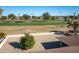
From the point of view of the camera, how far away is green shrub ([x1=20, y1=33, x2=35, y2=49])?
13.4 metres

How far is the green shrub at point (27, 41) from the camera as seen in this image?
13352 mm

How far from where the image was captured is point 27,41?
527 inches

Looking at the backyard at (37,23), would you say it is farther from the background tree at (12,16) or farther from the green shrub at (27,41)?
the green shrub at (27,41)

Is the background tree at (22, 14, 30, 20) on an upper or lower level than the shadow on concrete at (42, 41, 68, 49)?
upper

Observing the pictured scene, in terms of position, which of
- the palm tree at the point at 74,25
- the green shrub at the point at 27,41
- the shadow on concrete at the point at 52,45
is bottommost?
the shadow on concrete at the point at 52,45

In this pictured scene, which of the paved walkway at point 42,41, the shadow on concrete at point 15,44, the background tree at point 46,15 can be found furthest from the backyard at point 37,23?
the shadow on concrete at point 15,44

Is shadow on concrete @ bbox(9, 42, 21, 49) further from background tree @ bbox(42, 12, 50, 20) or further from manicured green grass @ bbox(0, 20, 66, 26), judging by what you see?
background tree @ bbox(42, 12, 50, 20)

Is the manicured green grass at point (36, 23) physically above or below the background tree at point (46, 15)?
below

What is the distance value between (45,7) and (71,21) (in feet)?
A: 2.75

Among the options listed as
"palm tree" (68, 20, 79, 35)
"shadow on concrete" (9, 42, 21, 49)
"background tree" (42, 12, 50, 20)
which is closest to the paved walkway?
"shadow on concrete" (9, 42, 21, 49)

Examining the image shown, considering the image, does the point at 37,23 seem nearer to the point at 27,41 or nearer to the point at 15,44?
the point at 27,41
